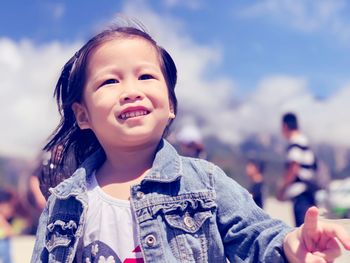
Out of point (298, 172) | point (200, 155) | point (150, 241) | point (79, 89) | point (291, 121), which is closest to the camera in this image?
point (150, 241)

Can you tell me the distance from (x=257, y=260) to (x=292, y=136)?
3465 mm

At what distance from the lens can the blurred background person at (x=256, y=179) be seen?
604 cm

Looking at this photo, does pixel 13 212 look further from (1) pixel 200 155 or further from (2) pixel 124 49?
(2) pixel 124 49

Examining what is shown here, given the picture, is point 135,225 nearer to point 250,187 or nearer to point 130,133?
point 130,133

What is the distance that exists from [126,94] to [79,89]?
265 millimetres

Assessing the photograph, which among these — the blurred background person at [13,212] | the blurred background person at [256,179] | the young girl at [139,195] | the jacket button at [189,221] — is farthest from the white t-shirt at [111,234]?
the blurred background person at [256,179]

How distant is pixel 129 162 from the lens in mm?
1598

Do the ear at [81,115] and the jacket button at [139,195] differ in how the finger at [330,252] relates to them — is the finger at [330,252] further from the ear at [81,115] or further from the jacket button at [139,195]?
the ear at [81,115]

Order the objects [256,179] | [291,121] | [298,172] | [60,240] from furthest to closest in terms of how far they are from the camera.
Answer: [256,179] < [291,121] < [298,172] < [60,240]

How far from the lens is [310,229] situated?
120 cm

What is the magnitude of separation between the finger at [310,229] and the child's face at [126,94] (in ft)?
1.66

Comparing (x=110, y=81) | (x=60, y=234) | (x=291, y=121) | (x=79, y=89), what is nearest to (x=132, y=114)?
(x=110, y=81)

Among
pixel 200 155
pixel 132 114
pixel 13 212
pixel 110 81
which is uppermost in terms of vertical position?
pixel 200 155

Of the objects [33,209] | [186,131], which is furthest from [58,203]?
[186,131]
